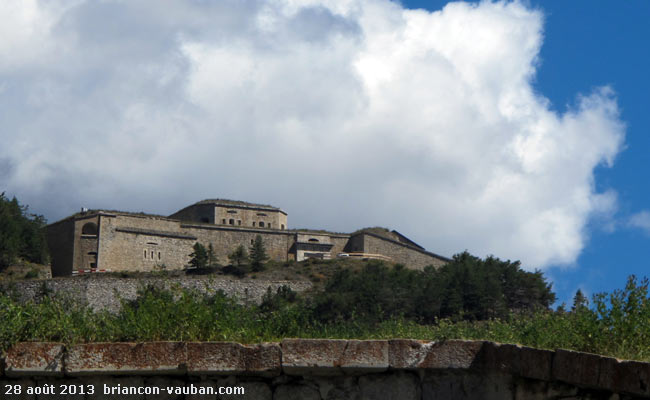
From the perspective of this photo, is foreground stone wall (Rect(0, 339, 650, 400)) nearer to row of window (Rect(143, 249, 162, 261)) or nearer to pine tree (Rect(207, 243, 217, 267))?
row of window (Rect(143, 249, 162, 261))

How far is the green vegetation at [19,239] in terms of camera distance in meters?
47.2

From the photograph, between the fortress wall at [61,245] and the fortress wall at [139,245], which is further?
the fortress wall at [61,245]

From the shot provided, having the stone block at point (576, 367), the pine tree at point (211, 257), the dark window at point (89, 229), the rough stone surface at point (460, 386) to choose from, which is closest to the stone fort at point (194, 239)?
→ the dark window at point (89, 229)

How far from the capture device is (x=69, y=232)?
5072cm

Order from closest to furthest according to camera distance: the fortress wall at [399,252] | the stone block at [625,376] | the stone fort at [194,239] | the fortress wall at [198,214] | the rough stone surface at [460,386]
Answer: the stone block at [625,376], the rough stone surface at [460,386], the stone fort at [194,239], the fortress wall at [399,252], the fortress wall at [198,214]

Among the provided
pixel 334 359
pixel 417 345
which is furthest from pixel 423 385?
pixel 334 359

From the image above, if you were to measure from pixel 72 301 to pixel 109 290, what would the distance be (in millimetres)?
38874

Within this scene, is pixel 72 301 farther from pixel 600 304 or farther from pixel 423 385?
pixel 600 304

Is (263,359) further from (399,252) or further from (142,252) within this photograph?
(399,252)

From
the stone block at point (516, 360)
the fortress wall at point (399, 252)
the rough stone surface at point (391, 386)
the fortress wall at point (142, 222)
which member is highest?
the fortress wall at point (142, 222)

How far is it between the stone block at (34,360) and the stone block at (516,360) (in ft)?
7.73

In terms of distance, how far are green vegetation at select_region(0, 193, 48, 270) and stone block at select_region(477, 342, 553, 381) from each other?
151ft

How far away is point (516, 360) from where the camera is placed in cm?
453

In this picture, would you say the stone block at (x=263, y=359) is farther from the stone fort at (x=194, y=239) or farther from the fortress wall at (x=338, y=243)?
the fortress wall at (x=338, y=243)
